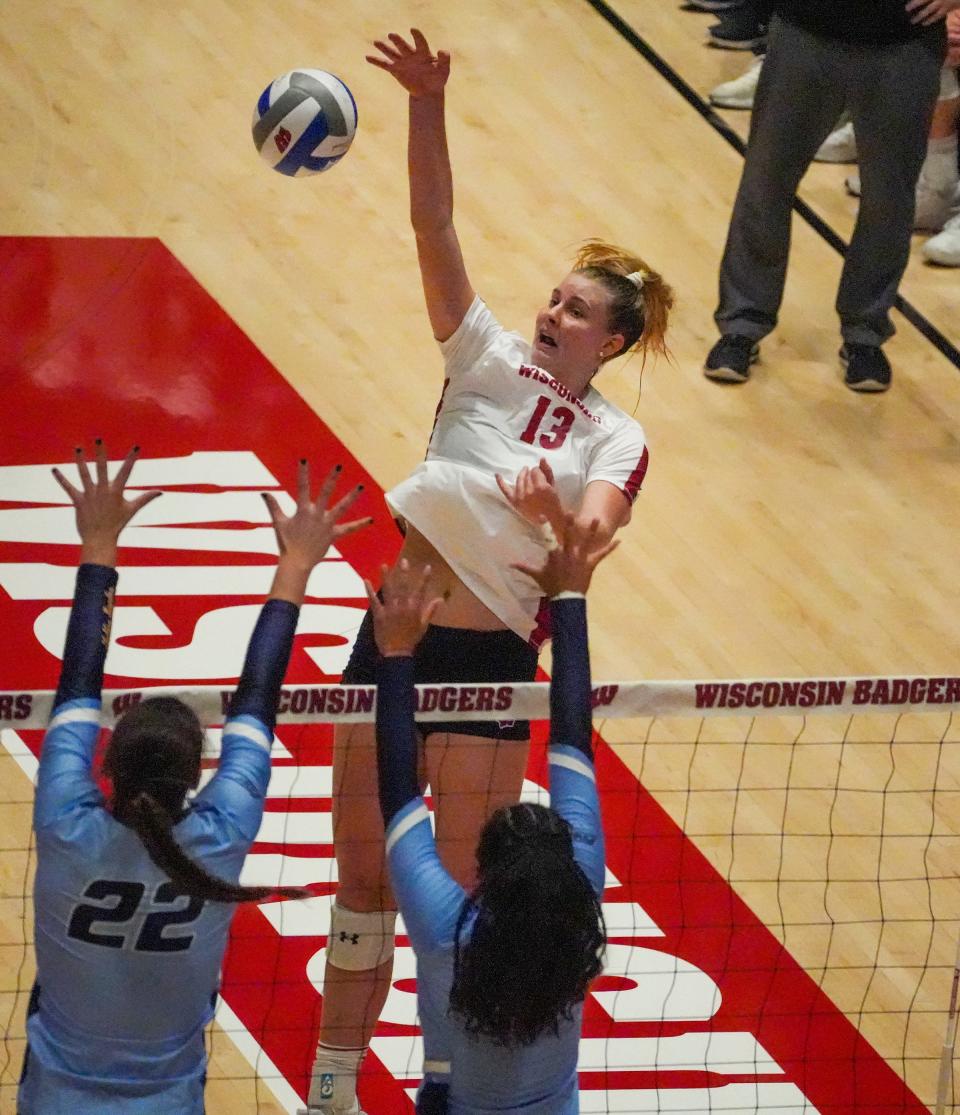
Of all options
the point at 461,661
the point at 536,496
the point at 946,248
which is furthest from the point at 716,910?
the point at 946,248

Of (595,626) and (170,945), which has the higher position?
(170,945)

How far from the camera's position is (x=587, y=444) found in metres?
4.96

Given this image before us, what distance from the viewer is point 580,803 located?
11.4 feet

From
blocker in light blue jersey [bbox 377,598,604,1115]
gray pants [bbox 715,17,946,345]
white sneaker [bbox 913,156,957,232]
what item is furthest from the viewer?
white sneaker [bbox 913,156,957,232]

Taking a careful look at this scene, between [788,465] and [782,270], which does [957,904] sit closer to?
[788,465]

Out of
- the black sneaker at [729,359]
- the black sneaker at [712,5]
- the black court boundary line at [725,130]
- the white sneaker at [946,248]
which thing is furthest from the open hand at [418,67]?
the black sneaker at [712,5]

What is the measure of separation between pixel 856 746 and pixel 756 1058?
59.7 inches

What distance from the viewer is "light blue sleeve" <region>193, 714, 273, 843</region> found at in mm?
3436

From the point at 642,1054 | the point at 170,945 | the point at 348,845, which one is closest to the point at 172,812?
the point at 170,945

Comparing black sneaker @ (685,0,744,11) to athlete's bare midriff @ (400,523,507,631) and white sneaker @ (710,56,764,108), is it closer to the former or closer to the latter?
white sneaker @ (710,56,764,108)

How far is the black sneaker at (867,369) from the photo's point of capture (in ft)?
28.3

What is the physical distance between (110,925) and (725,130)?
7722 mm

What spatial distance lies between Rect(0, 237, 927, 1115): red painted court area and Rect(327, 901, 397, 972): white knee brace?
0.60m

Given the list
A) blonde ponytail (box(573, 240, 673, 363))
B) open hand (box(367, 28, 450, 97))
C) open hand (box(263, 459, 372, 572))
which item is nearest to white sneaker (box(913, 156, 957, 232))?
blonde ponytail (box(573, 240, 673, 363))
